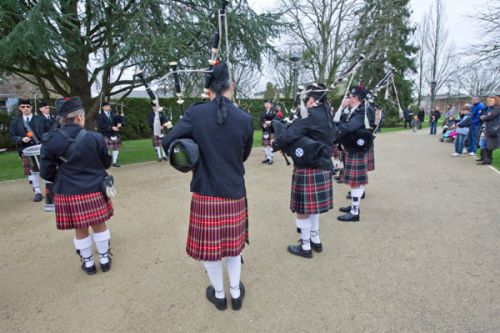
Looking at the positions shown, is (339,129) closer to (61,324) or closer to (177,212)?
(177,212)

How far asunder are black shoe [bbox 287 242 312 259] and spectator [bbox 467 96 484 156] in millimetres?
8658

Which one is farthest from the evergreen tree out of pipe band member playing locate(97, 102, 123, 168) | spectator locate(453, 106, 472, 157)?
pipe band member playing locate(97, 102, 123, 168)

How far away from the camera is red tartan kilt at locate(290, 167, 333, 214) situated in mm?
3025

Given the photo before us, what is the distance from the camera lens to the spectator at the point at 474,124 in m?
8.95

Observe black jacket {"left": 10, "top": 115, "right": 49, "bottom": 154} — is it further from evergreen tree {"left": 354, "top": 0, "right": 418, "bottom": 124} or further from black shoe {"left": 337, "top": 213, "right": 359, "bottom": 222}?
evergreen tree {"left": 354, "top": 0, "right": 418, "bottom": 124}

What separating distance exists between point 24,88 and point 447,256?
96.4 ft

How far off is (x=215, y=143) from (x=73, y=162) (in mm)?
1464

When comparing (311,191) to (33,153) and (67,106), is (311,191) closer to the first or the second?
(67,106)

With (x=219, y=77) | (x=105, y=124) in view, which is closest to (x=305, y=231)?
(x=219, y=77)

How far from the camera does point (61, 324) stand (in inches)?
89.6

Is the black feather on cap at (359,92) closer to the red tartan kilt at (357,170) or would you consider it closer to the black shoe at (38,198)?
the red tartan kilt at (357,170)

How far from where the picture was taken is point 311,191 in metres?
3.03

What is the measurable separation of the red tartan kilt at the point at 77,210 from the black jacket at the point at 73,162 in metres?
0.06

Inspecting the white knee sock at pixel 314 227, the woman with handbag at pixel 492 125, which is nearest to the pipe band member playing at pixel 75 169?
the white knee sock at pixel 314 227
